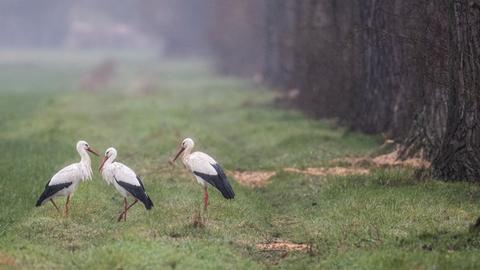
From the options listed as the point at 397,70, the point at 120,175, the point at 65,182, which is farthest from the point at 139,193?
the point at 397,70

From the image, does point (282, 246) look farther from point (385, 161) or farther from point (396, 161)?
point (385, 161)

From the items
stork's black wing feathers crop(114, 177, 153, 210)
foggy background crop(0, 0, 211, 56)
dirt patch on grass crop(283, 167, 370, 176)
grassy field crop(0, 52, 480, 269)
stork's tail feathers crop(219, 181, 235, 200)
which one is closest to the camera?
grassy field crop(0, 52, 480, 269)

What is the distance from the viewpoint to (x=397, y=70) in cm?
2517

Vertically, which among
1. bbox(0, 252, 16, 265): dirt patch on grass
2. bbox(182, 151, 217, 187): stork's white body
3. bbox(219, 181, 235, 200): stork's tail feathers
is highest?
bbox(182, 151, 217, 187): stork's white body

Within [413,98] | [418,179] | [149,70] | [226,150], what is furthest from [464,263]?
[149,70]

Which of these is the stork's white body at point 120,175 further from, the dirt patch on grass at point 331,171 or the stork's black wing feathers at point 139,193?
the dirt patch on grass at point 331,171

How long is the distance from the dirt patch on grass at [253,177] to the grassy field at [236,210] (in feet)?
1.21

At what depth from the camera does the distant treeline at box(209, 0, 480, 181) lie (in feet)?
56.0

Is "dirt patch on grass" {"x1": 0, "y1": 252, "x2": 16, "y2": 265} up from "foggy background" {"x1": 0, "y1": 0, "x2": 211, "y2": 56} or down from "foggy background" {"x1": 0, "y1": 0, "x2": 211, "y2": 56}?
down

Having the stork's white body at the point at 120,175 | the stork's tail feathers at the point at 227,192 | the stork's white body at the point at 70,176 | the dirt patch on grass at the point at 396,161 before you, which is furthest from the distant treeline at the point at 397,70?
the stork's white body at the point at 70,176

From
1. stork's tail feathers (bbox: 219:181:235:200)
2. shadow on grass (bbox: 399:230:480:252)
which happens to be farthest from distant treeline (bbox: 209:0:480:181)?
stork's tail feathers (bbox: 219:181:235:200)

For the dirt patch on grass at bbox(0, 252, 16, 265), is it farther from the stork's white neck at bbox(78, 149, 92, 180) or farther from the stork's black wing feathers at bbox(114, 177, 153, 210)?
the stork's white neck at bbox(78, 149, 92, 180)

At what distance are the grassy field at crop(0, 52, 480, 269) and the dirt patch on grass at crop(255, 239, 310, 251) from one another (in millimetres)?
123

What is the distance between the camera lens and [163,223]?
1461cm
